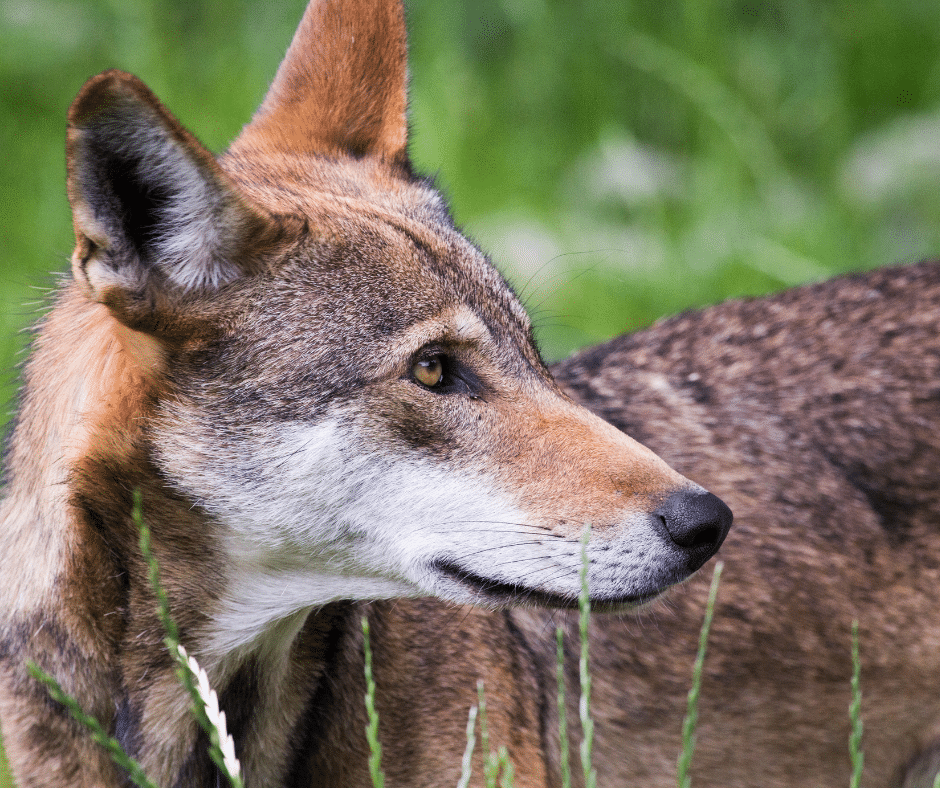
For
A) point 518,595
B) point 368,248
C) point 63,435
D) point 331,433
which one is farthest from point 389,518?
point 63,435

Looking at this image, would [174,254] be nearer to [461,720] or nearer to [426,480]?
[426,480]

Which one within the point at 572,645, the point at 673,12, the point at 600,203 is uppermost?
the point at 673,12

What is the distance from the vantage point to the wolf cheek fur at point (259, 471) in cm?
257

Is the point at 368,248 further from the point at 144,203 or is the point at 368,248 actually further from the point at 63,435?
the point at 63,435

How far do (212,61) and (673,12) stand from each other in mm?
3292

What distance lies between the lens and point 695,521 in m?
2.59

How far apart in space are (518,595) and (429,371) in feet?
1.89

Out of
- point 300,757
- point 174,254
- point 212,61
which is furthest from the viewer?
point 212,61

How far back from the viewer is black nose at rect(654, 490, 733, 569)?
8.46ft

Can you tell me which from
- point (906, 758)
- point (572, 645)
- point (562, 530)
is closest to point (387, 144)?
point (562, 530)

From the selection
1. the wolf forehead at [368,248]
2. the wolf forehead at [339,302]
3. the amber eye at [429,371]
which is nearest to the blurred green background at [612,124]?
the wolf forehead at [368,248]

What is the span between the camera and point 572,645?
3512 millimetres

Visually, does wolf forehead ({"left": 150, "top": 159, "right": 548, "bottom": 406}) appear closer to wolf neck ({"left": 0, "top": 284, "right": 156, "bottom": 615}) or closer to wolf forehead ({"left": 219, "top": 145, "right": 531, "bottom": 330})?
wolf forehead ({"left": 219, "top": 145, "right": 531, "bottom": 330})

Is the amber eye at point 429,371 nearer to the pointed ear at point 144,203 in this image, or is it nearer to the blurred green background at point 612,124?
the pointed ear at point 144,203
